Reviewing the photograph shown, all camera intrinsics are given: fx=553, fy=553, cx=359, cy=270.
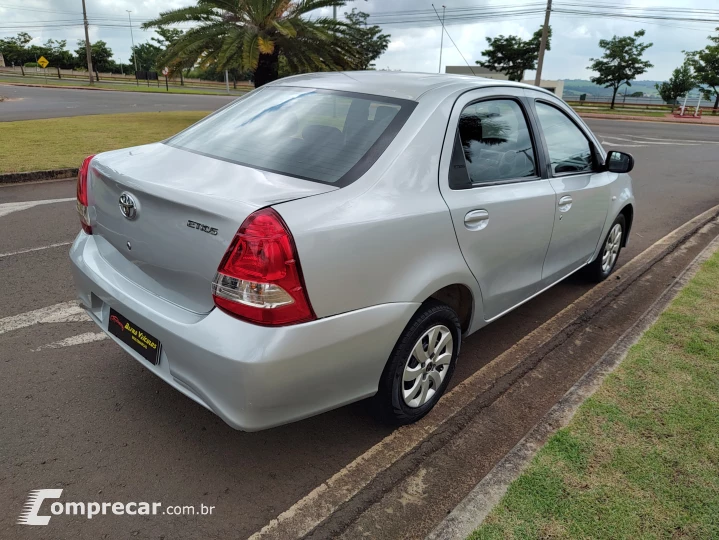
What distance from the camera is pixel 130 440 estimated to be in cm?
260

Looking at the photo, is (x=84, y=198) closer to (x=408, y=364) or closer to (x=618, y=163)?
(x=408, y=364)

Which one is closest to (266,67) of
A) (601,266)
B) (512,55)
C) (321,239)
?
(601,266)

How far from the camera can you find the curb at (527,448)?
2.14 meters

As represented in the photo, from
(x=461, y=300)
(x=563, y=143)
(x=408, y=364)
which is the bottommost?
(x=408, y=364)

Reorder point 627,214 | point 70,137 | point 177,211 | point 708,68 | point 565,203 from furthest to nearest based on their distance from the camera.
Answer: point 708,68 → point 70,137 → point 627,214 → point 565,203 → point 177,211

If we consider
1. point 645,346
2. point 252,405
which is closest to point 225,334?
point 252,405

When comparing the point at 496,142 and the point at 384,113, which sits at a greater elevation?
the point at 384,113

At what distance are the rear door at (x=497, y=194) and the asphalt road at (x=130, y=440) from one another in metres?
0.67

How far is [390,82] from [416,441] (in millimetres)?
1880

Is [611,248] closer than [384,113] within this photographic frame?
No

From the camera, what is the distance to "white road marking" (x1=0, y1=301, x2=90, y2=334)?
11.8 feet

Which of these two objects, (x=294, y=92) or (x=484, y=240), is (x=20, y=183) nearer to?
(x=294, y=92)

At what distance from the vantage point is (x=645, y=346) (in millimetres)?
3549

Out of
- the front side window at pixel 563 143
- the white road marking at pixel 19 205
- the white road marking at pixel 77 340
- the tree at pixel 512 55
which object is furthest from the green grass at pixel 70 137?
the tree at pixel 512 55
